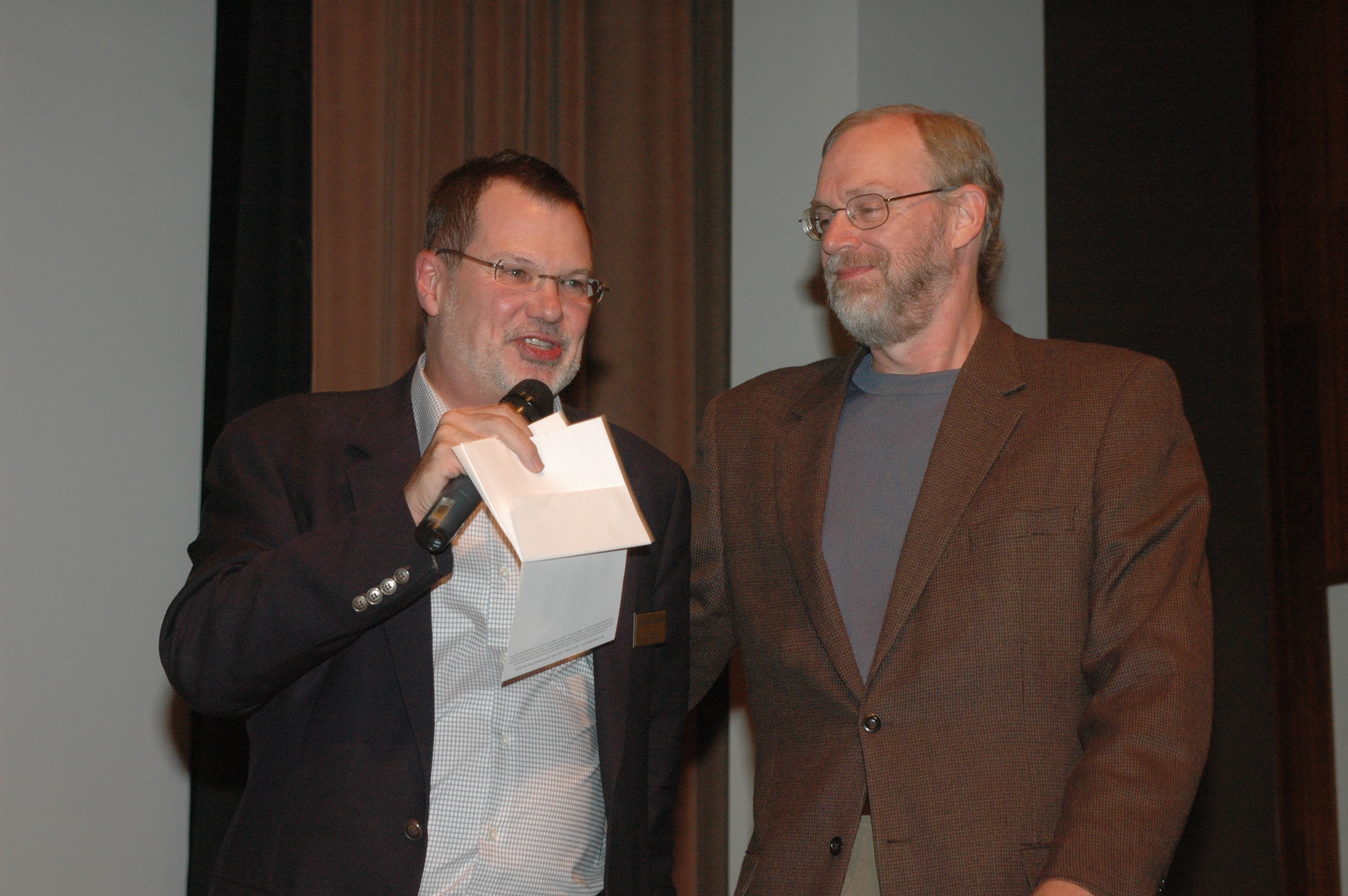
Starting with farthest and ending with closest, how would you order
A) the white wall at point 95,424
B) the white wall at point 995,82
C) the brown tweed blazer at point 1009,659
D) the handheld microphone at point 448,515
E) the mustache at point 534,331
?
the white wall at point 995,82 < the white wall at point 95,424 < the mustache at point 534,331 < the brown tweed blazer at point 1009,659 < the handheld microphone at point 448,515

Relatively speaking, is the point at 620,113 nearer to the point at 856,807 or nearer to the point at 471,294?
the point at 471,294

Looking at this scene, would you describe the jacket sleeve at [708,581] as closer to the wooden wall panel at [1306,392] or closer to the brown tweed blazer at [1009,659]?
the brown tweed blazer at [1009,659]

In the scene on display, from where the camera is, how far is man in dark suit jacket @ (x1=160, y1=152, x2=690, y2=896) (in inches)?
75.5

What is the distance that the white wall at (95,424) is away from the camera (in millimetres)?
3262

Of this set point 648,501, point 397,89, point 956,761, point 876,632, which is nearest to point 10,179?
point 397,89

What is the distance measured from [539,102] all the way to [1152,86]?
210 cm

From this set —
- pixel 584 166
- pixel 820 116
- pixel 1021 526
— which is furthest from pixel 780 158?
pixel 1021 526

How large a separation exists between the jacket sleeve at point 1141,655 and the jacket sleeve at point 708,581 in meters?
A: 0.74

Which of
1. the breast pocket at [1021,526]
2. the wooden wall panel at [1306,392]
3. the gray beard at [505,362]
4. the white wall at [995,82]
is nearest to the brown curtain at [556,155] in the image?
the white wall at [995,82]

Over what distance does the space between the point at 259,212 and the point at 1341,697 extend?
11.4 feet

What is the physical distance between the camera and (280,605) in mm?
1897

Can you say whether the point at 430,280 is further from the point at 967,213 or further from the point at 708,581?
the point at 967,213

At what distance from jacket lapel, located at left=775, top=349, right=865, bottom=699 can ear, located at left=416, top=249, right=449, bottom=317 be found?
76cm

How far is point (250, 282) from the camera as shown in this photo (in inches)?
140
